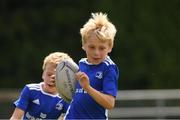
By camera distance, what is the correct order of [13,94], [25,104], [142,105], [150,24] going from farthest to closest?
[150,24]
[13,94]
[142,105]
[25,104]

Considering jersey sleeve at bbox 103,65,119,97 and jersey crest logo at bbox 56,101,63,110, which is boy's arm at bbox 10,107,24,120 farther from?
jersey sleeve at bbox 103,65,119,97

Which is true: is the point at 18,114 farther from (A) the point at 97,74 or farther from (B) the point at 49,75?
(A) the point at 97,74

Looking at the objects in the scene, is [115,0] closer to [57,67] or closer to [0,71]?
[0,71]

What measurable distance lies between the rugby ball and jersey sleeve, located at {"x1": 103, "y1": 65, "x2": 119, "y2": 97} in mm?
240

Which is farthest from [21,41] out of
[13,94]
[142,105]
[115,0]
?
[142,105]

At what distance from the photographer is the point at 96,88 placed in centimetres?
549

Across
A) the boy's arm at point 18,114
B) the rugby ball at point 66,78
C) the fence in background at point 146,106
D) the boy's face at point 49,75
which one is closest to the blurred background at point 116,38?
the fence in background at point 146,106

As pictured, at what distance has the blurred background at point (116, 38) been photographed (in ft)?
56.0

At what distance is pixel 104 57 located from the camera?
5.48m

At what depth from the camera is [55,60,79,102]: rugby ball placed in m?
5.64

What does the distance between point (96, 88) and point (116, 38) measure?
12009mm

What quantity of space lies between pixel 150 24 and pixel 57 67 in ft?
38.7

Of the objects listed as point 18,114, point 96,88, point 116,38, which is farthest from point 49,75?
point 116,38

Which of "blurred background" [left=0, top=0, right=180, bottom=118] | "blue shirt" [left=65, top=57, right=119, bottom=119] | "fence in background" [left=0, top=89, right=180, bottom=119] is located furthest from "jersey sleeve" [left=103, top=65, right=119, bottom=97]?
"blurred background" [left=0, top=0, right=180, bottom=118]
